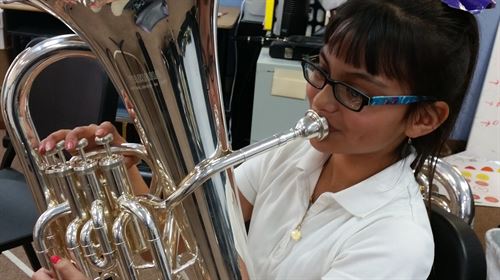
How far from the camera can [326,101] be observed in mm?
555

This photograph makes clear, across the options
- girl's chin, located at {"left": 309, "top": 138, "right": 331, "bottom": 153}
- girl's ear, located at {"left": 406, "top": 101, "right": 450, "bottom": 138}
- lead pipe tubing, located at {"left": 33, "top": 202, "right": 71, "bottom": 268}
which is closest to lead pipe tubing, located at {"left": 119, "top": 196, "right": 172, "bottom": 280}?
lead pipe tubing, located at {"left": 33, "top": 202, "right": 71, "bottom": 268}

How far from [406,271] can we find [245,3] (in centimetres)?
171

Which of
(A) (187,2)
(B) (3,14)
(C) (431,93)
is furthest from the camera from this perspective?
(B) (3,14)

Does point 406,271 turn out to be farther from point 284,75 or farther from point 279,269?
point 284,75

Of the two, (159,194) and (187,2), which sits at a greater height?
(187,2)

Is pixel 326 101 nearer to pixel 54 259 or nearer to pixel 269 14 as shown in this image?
pixel 54 259

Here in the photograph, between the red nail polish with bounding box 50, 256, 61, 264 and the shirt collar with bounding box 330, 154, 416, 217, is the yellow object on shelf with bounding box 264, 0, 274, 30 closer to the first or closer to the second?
the shirt collar with bounding box 330, 154, 416, 217

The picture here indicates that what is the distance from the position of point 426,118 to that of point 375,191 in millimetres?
123

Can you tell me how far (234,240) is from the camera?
54 centimetres

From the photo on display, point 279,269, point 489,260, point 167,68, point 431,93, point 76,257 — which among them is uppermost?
point 167,68

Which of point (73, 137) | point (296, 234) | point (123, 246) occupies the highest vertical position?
point (73, 137)

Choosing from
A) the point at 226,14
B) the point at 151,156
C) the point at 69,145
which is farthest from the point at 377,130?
the point at 226,14

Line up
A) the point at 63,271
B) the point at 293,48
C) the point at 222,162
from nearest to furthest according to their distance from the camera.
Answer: the point at 222,162 → the point at 63,271 → the point at 293,48

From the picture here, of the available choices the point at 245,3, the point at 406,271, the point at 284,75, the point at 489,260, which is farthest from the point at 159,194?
the point at 245,3
